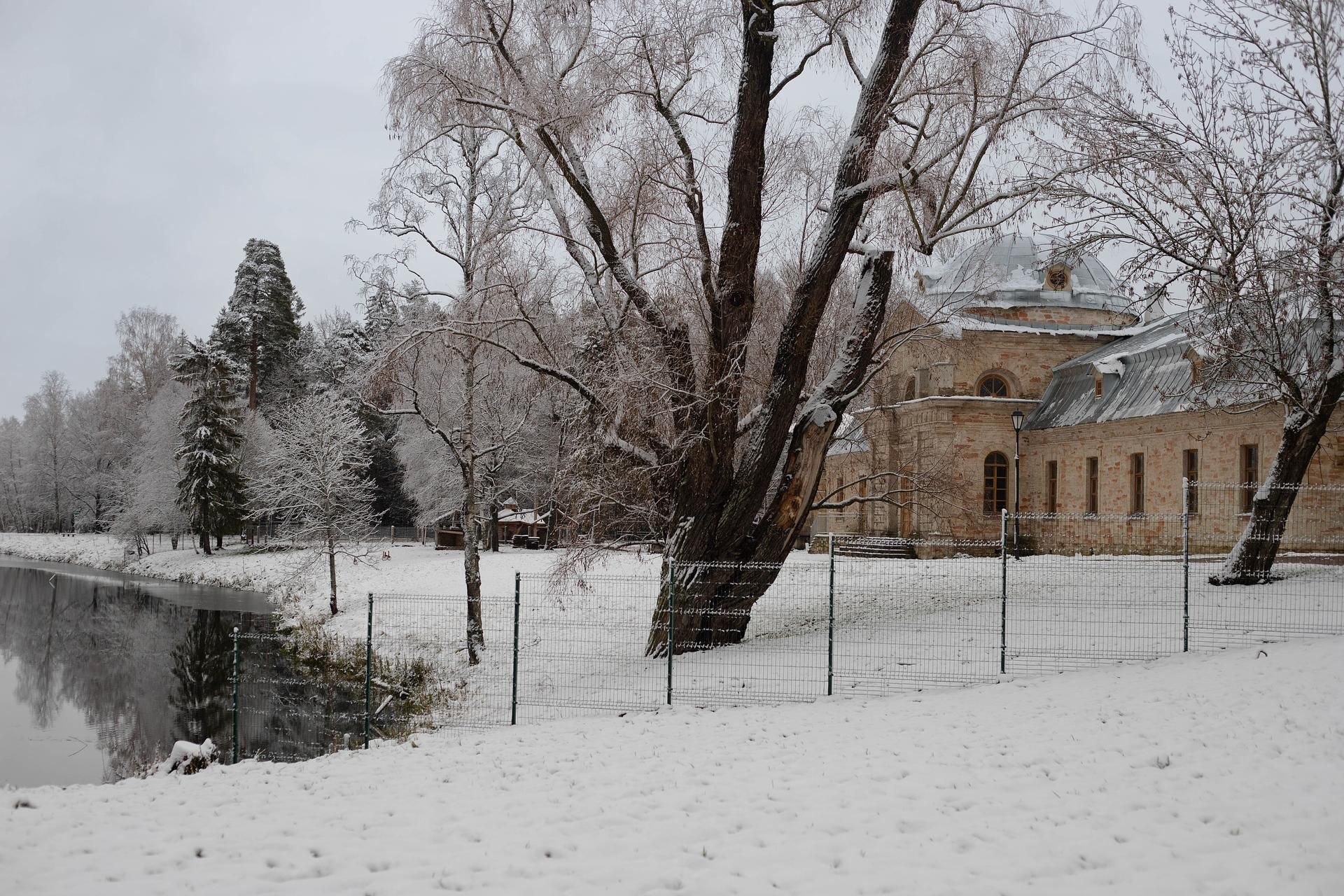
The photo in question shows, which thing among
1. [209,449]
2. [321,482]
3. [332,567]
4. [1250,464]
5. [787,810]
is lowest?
[332,567]

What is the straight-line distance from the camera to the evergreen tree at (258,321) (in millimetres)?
52500

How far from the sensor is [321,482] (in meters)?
29.3

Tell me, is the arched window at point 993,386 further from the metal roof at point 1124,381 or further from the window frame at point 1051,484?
the window frame at point 1051,484

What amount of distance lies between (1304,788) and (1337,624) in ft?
24.1

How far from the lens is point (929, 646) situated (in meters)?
12.5

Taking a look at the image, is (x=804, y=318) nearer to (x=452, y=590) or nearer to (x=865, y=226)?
(x=865, y=226)

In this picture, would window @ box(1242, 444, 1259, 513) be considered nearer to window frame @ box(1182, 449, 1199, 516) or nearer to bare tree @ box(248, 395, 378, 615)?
window frame @ box(1182, 449, 1199, 516)

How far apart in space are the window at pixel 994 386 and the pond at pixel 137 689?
22.9 m

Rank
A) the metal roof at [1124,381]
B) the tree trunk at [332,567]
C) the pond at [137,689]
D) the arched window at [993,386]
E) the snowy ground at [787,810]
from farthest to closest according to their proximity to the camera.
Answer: the arched window at [993,386] → the tree trunk at [332,567] → the metal roof at [1124,381] → the pond at [137,689] → the snowy ground at [787,810]

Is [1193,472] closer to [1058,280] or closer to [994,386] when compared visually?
[994,386]

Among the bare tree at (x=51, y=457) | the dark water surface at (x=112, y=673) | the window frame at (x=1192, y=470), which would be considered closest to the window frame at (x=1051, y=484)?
the window frame at (x=1192, y=470)

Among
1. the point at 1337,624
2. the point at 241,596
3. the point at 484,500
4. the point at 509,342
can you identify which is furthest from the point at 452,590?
the point at 1337,624

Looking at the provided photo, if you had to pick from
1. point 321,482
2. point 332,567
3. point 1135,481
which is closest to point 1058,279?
point 1135,481

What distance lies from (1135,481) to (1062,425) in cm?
308
